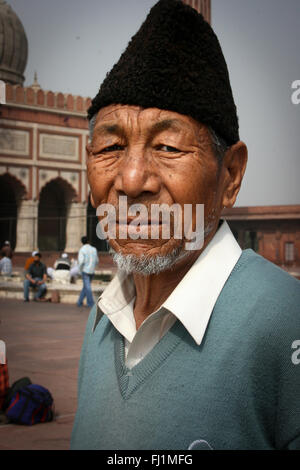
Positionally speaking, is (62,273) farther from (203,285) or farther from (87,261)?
(203,285)

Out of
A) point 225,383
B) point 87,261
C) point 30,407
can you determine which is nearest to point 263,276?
point 225,383

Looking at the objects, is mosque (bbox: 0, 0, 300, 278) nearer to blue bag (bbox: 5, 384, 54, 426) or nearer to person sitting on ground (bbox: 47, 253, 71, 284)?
person sitting on ground (bbox: 47, 253, 71, 284)

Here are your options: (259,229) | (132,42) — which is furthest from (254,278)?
(259,229)

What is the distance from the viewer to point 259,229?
67.6ft

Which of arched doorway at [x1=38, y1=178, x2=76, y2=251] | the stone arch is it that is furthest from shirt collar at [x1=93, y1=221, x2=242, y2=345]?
arched doorway at [x1=38, y1=178, x2=76, y2=251]

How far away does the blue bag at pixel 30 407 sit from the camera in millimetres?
3236

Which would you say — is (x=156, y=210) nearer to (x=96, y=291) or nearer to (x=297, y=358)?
(x=297, y=358)

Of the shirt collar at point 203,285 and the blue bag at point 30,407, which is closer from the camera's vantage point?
the shirt collar at point 203,285

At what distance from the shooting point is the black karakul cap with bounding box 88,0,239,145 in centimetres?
99

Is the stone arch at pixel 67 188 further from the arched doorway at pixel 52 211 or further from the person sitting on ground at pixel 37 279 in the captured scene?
the person sitting on ground at pixel 37 279

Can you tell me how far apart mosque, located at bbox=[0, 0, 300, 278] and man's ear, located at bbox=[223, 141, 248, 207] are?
60.6 ft
